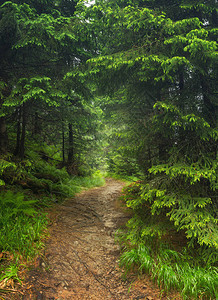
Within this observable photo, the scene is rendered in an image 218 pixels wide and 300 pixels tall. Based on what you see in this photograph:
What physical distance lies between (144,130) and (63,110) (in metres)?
4.02

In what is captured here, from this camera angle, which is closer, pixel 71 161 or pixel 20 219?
pixel 20 219

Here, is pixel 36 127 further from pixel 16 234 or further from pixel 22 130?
pixel 16 234

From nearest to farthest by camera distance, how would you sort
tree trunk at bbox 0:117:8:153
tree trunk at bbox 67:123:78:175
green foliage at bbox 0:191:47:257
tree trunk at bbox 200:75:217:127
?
green foliage at bbox 0:191:47:257 < tree trunk at bbox 200:75:217:127 < tree trunk at bbox 0:117:8:153 < tree trunk at bbox 67:123:78:175

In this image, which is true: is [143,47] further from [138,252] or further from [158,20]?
[138,252]

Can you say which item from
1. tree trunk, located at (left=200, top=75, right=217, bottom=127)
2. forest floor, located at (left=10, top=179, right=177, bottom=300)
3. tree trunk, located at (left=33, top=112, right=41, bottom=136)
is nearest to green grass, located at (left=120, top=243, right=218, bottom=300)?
forest floor, located at (left=10, top=179, right=177, bottom=300)

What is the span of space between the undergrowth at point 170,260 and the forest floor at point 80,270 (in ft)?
0.75

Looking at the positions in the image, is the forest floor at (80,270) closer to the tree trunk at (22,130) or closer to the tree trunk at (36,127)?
the tree trunk at (22,130)

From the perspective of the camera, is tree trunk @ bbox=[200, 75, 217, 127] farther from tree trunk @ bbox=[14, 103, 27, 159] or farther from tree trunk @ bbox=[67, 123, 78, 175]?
tree trunk @ bbox=[67, 123, 78, 175]

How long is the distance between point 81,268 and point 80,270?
2.6 inches

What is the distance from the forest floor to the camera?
3.07 m

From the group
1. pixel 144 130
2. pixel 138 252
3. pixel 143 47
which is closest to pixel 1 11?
pixel 143 47

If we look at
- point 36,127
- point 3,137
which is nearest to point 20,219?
point 3,137

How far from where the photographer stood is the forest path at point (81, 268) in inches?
122

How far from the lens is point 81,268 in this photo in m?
3.78
